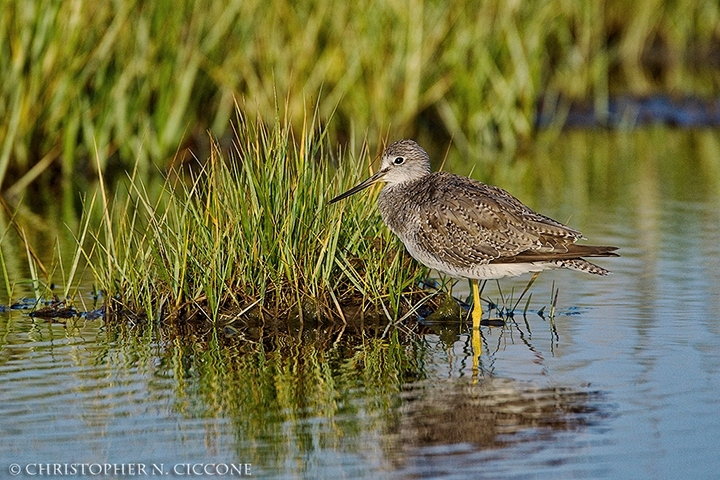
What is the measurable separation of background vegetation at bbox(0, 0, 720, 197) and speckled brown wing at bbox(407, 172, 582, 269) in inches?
170

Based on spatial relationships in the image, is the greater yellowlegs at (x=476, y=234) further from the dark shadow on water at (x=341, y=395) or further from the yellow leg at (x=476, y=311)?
the dark shadow on water at (x=341, y=395)

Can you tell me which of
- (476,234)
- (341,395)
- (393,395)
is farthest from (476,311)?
(341,395)

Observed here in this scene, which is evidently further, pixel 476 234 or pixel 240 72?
pixel 240 72

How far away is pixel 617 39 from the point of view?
22.4 metres

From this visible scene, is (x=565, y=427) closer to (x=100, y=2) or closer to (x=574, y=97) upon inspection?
(x=100, y=2)

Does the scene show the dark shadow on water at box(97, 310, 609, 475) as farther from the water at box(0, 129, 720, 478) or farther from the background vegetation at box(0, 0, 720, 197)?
the background vegetation at box(0, 0, 720, 197)

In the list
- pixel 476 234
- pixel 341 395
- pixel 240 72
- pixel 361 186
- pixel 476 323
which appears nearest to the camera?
pixel 341 395

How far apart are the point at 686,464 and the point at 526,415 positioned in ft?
3.16

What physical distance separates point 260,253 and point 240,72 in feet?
22.6

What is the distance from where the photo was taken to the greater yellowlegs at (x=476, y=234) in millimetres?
7668

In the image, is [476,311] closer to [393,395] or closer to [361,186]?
[361,186]

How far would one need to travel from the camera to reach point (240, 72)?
14.5 m

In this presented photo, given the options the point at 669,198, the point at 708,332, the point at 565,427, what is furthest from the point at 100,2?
the point at 565,427

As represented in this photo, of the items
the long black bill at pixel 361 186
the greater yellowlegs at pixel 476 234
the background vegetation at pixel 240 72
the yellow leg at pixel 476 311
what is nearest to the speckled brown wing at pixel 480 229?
the greater yellowlegs at pixel 476 234
